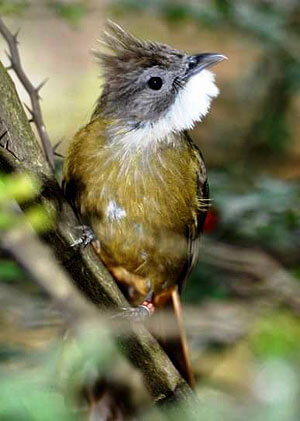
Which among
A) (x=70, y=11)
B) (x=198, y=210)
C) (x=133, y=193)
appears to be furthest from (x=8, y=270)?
(x=70, y=11)

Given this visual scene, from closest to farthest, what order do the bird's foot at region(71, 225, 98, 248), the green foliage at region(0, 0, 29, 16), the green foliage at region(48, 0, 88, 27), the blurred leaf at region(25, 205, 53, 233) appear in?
the blurred leaf at region(25, 205, 53, 233) < the bird's foot at region(71, 225, 98, 248) < the green foliage at region(0, 0, 29, 16) < the green foliage at region(48, 0, 88, 27)

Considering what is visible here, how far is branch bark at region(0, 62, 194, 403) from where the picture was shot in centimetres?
285

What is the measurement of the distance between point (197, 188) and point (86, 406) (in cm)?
95

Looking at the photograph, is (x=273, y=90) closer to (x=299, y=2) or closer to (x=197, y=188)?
(x=299, y=2)

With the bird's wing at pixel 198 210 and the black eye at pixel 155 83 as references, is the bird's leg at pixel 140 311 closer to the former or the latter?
the bird's wing at pixel 198 210

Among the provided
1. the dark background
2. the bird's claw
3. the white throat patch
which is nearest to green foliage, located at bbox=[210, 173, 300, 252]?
the dark background

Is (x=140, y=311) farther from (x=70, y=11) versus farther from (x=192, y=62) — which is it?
(x=70, y=11)

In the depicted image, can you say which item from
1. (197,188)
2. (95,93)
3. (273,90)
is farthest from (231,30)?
(197,188)

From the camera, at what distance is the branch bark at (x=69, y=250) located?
285 cm

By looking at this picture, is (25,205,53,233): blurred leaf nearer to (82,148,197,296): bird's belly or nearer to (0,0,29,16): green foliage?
(82,148,197,296): bird's belly

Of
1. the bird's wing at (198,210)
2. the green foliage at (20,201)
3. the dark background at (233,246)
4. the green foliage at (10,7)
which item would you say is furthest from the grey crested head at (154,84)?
the green foliage at (20,201)

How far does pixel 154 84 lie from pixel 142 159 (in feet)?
1.09

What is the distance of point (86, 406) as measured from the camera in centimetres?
367

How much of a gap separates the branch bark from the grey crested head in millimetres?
904
